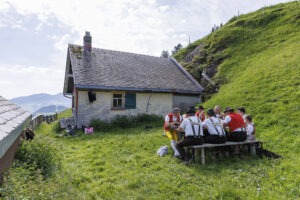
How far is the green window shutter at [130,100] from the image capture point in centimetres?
1240

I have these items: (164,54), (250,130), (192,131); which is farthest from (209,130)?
(164,54)

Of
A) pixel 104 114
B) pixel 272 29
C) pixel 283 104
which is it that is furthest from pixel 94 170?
pixel 272 29

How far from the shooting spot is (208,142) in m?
5.26

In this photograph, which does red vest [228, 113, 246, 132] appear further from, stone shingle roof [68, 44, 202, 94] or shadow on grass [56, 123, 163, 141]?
stone shingle roof [68, 44, 202, 94]

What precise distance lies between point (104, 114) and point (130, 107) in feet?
6.25

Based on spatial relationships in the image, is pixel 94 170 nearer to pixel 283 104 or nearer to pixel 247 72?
pixel 283 104

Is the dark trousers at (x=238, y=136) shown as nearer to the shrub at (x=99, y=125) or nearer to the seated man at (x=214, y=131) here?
the seated man at (x=214, y=131)

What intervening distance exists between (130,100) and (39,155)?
28.5 ft

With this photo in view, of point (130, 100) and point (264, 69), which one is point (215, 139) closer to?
point (130, 100)

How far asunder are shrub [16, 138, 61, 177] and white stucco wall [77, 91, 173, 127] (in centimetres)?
679

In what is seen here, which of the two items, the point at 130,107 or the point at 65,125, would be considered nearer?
the point at 65,125

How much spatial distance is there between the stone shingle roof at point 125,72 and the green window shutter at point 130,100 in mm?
700

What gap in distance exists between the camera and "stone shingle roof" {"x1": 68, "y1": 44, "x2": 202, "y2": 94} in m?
11.7

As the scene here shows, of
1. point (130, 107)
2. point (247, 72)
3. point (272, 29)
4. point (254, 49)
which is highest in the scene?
point (272, 29)
